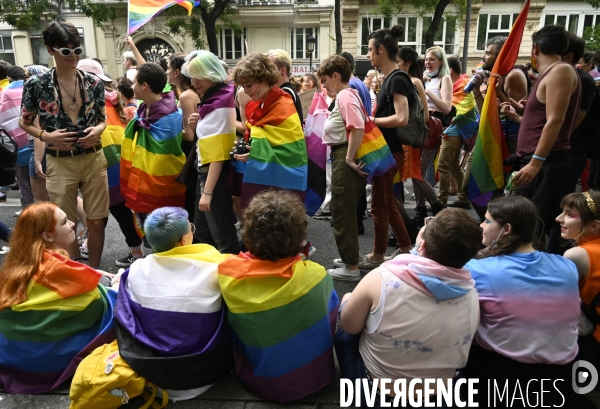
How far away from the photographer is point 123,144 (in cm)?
393

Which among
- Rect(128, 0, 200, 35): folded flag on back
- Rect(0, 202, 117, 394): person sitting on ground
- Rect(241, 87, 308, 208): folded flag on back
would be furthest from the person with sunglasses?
Rect(128, 0, 200, 35): folded flag on back

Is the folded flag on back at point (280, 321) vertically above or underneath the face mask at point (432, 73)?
underneath

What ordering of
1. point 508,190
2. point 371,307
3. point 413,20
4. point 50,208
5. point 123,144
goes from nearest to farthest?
point 371,307 < point 50,208 < point 508,190 < point 123,144 < point 413,20

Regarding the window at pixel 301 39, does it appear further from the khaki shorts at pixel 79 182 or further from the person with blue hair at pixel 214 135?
the person with blue hair at pixel 214 135

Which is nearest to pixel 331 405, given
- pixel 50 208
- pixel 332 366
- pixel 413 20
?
pixel 332 366

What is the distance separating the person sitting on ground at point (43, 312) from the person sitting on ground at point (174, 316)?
19cm

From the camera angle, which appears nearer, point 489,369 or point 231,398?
point 489,369

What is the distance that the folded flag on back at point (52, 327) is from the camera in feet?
7.70

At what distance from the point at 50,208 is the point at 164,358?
42.8 inches

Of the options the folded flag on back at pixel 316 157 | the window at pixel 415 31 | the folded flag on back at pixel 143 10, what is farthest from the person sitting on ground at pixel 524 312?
the window at pixel 415 31

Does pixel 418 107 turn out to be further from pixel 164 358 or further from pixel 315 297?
pixel 164 358

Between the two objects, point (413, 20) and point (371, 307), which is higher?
point (413, 20)

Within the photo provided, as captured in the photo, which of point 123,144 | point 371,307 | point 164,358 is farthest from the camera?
point 123,144

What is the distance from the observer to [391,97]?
12.8 feet
